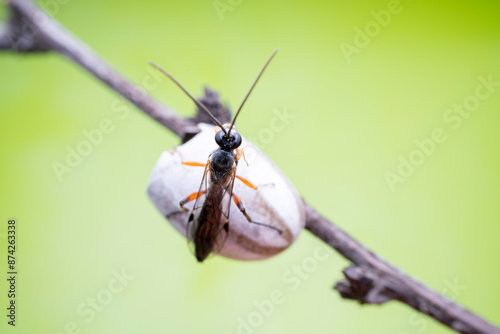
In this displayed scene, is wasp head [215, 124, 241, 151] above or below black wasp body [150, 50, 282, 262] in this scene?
above

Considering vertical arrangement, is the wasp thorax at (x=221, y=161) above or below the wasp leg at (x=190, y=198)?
above

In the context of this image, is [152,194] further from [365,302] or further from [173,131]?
[365,302]

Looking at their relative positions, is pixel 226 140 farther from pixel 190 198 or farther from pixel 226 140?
pixel 190 198

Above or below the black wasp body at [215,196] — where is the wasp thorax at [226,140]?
above

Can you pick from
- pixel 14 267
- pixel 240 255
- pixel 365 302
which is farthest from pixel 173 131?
pixel 14 267

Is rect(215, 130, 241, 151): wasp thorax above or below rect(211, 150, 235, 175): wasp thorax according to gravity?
above

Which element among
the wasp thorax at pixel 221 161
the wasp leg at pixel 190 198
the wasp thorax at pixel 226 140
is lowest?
the wasp leg at pixel 190 198

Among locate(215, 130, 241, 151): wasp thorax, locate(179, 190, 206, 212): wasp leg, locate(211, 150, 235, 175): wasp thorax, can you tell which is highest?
locate(215, 130, 241, 151): wasp thorax

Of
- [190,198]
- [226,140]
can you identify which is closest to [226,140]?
[226,140]
